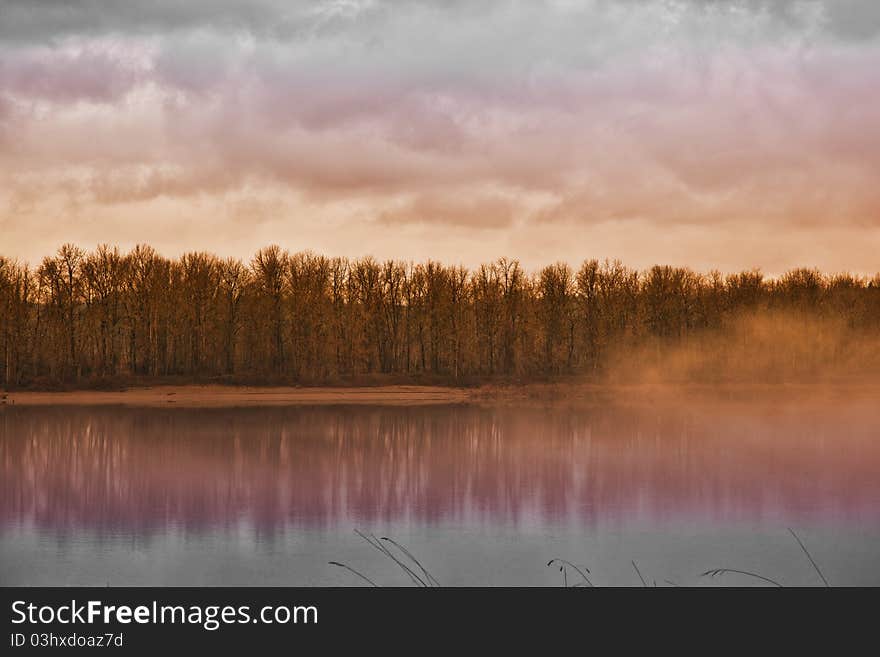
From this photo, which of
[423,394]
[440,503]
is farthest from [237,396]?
[440,503]

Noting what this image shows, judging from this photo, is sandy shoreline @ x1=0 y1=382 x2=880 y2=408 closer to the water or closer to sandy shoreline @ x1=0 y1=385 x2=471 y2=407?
sandy shoreline @ x1=0 y1=385 x2=471 y2=407

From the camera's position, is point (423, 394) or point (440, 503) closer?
point (440, 503)

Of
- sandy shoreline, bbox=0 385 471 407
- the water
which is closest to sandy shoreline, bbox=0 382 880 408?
sandy shoreline, bbox=0 385 471 407

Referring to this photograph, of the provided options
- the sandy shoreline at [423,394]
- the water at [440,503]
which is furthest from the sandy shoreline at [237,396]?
the water at [440,503]

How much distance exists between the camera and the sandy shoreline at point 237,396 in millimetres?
66188

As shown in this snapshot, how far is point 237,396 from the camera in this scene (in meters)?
71.6

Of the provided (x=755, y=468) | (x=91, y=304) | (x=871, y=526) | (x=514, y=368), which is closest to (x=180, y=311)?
(x=91, y=304)

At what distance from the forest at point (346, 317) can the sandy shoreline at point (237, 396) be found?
2284 millimetres

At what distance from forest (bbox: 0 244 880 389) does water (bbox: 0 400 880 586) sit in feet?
118

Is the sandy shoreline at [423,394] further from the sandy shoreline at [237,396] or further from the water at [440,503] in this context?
the water at [440,503]

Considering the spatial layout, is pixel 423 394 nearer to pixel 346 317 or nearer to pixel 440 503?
pixel 346 317

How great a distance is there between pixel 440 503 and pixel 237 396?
51.2 m
